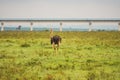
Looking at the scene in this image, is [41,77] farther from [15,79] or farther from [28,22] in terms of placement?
[28,22]

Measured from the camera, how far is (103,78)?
12.7 meters

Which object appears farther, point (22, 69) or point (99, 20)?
point (99, 20)

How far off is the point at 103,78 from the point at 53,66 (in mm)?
3992

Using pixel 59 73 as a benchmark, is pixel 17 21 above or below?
above

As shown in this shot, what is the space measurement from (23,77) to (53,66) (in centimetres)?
369

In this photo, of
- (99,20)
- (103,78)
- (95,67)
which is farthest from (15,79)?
(99,20)

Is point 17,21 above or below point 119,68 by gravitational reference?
above

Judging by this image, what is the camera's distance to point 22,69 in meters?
14.8

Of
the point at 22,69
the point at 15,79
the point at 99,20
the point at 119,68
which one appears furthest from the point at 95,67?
the point at 99,20

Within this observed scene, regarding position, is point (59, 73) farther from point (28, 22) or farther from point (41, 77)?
point (28, 22)

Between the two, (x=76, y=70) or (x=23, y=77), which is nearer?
(x=23, y=77)

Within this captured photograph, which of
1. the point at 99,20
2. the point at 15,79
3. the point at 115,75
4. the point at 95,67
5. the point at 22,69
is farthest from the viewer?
the point at 99,20

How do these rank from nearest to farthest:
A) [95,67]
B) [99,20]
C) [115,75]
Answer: [115,75], [95,67], [99,20]

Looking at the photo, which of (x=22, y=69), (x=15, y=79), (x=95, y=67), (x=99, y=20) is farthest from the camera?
(x=99, y=20)
